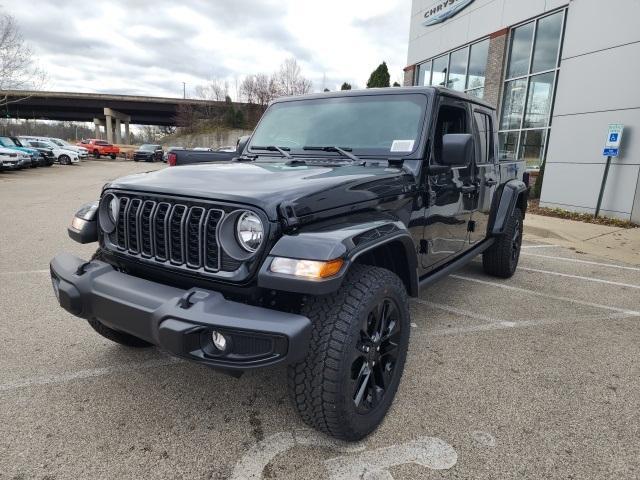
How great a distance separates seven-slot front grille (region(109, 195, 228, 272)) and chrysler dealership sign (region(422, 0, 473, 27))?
16.0 meters

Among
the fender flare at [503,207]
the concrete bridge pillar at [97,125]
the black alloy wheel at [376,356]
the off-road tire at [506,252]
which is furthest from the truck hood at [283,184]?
the concrete bridge pillar at [97,125]

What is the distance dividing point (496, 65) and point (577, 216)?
6541mm

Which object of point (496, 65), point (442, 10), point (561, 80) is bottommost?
point (561, 80)

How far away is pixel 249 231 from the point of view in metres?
2.00

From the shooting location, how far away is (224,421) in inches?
93.3

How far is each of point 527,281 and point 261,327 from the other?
4274 millimetres

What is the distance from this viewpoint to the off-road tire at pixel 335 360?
1.94 m

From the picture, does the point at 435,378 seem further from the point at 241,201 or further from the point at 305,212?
the point at 241,201

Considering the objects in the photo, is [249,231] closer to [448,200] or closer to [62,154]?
[448,200]

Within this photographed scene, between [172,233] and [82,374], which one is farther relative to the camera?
[82,374]

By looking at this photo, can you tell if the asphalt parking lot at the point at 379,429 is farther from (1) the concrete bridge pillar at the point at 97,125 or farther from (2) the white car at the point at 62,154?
(1) the concrete bridge pillar at the point at 97,125

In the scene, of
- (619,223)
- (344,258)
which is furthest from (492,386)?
(619,223)

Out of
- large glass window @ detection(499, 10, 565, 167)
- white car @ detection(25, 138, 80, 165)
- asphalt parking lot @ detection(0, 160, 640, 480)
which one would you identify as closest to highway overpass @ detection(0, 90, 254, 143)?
white car @ detection(25, 138, 80, 165)

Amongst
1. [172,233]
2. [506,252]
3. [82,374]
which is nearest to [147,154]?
[506,252]
